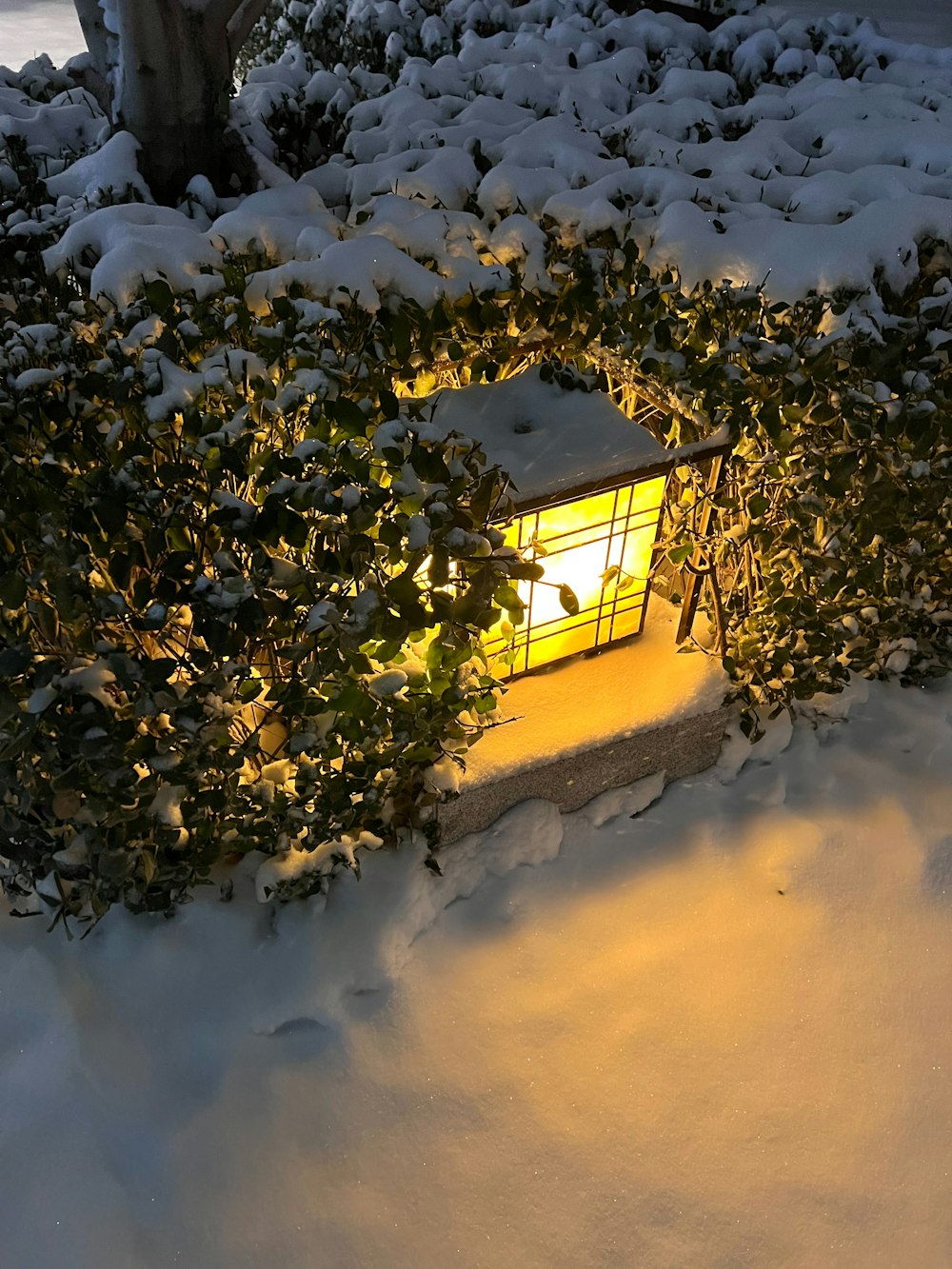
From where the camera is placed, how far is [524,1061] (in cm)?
235

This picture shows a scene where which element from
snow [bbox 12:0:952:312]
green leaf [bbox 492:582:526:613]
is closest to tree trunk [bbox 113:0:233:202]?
snow [bbox 12:0:952:312]

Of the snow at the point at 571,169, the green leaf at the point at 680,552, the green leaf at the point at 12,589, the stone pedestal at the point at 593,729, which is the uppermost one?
the snow at the point at 571,169

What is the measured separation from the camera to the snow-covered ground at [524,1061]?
6.91 ft

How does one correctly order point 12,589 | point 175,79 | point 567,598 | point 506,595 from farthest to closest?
1. point 175,79
2. point 567,598
3. point 506,595
4. point 12,589

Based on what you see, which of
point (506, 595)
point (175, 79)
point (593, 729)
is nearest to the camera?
point (506, 595)

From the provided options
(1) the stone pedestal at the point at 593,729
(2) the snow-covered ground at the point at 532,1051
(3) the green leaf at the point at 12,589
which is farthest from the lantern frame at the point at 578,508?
(3) the green leaf at the point at 12,589

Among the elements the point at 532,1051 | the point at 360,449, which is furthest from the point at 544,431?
the point at 532,1051

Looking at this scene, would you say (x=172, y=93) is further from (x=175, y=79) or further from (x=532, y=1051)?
(x=532, y=1051)

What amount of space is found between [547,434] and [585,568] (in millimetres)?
364

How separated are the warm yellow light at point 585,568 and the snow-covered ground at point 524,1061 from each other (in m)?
0.53

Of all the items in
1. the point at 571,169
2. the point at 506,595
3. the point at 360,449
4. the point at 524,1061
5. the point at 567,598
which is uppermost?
the point at 571,169

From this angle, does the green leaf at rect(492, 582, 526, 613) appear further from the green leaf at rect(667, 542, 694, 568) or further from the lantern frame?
the green leaf at rect(667, 542, 694, 568)

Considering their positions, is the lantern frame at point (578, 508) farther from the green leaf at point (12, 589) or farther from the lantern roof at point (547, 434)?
the green leaf at point (12, 589)

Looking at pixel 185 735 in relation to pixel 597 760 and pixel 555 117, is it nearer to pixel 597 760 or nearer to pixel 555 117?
pixel 597 760
